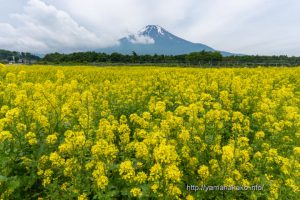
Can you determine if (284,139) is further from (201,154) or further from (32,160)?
(32,160)

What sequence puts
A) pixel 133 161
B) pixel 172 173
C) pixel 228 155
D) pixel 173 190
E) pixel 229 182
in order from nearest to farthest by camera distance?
pixel 172 173, pixel 173 190, pixel 228 155, pixel 229 182, pixel 133 161

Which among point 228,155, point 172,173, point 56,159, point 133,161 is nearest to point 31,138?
point 56,159

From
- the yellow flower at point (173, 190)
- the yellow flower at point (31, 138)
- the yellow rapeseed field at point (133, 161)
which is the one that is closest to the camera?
the yellow flower at point (173, 190)

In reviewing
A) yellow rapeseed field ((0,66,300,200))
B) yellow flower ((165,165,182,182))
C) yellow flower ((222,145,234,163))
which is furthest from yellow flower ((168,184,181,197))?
yellow flower ((222,145,234,163))

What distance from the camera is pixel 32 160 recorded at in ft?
11.3

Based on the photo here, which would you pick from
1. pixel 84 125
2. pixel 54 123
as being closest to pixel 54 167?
pixel 84 125

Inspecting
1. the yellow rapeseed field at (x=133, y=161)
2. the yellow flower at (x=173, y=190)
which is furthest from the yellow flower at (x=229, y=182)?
the yellow flower at (x=173, y=190)

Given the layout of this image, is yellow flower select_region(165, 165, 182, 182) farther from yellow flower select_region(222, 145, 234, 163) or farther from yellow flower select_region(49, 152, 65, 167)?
yellow flower select_region(49, 152, 65, 167)

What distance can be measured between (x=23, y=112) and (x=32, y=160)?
3.31 ft

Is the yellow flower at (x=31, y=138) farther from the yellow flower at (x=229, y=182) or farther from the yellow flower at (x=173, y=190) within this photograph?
the yellow flower at (x=229, y=182)

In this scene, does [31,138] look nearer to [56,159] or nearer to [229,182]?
[56,159]

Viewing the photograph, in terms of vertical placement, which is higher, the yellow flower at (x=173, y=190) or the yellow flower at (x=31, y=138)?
the yellow flower at (x=31, y=138)

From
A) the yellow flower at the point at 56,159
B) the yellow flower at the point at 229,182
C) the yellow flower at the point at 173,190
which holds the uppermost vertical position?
the yellow flower at the point at 56,159

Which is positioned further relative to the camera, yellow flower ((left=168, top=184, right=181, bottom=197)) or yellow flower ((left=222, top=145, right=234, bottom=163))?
yellow flower ((left=222, top=145, right=234, bottom=163))
